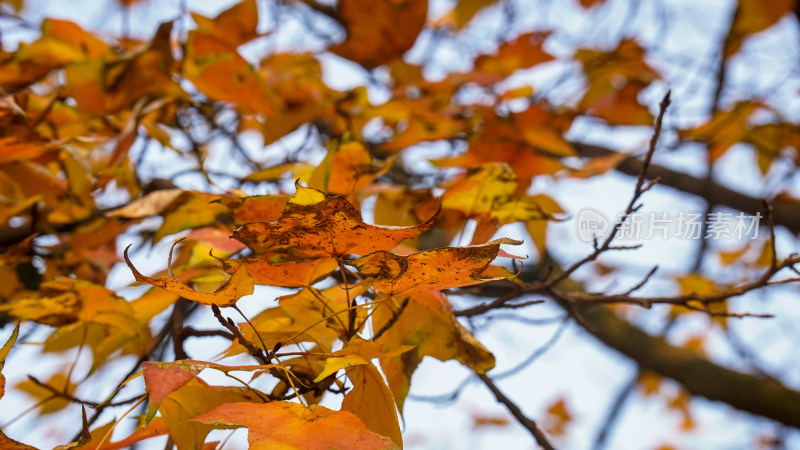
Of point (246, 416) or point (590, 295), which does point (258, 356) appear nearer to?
point (246, 416)

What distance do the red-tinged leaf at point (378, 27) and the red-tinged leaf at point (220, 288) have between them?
74 centimetres

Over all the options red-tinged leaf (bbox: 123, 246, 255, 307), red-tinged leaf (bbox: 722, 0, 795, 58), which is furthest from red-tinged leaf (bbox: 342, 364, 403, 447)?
red-tinged leaf (bbox: 722, 0, 795, 58)

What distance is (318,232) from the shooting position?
15.2 inches

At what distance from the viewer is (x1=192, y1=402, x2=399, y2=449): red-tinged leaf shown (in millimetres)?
330

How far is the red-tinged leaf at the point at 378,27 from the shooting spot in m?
1.00

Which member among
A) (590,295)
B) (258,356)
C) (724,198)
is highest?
(258,356)

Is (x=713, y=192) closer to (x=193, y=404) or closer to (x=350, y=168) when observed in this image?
(x=350, y=168)

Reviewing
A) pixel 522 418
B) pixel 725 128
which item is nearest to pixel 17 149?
pixel 522 418

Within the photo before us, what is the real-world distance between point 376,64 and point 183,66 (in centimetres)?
37

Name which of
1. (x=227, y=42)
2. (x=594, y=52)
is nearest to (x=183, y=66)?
(x=227, y=42)

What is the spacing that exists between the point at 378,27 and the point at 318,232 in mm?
734

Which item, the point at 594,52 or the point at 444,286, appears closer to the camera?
the point at 444,286

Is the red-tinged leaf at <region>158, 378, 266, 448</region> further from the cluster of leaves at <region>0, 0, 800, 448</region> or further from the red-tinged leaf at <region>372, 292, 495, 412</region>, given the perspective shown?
the red-tinged leaf at <region>372, 292, 495, 412</region>

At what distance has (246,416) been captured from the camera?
34cm
